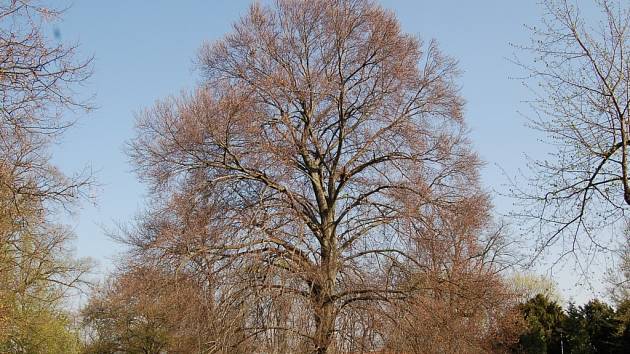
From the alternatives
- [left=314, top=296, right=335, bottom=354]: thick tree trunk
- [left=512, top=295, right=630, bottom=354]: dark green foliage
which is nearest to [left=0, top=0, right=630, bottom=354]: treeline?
[left=314, top=296, right=335, bottom=354]: thick tree trunk

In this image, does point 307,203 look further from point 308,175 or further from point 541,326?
point 541,326

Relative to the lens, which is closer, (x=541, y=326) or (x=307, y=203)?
(x=307, y=203)

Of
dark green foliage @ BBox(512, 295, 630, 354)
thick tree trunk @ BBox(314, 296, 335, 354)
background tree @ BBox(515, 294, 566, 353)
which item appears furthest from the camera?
background tree @ BBox(515, 294, 566, 353)

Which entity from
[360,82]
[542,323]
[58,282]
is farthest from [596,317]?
[58,282]

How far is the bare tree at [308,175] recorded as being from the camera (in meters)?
11.8

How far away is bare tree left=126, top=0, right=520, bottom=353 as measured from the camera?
11773mm

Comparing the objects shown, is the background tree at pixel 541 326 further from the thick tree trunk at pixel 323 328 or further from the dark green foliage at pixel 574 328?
the thick tree trunk at pixel 323 328

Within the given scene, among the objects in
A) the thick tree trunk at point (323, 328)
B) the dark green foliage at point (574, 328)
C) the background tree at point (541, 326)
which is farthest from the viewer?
the background tree at point (541, 326)

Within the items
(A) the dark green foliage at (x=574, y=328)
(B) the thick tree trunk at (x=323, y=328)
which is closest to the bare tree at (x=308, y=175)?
(B) the thick tree trunk at (x=323, y=328)

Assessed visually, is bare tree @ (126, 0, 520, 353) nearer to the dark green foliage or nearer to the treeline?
the treeline

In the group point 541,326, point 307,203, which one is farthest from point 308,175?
point 541,326

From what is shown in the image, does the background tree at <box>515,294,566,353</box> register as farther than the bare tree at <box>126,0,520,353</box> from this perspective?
Yes

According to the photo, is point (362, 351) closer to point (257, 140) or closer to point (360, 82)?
point (257, 140)

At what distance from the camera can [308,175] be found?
551 inches
